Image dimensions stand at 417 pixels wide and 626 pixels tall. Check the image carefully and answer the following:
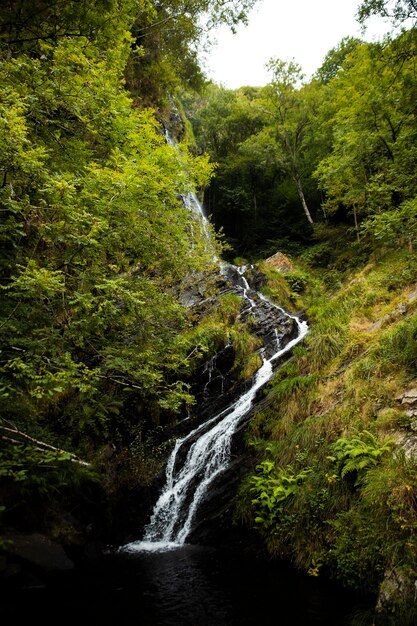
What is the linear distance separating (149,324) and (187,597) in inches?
159

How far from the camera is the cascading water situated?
7254mm

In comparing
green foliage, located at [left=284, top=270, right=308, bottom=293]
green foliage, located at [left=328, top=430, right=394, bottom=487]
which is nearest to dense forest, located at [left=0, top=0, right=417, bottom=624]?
green foliage, located at [left=328, top=430, right=394, bottom=487]

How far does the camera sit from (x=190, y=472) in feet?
26.6

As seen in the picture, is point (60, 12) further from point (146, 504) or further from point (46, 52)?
point (146, 504)

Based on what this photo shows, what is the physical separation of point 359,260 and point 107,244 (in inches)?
516

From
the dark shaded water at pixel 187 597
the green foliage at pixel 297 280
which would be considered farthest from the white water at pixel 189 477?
the green foliage at pixel 297 280

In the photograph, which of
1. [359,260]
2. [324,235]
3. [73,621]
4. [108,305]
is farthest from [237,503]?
[324,235]

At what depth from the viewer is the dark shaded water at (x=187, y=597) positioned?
4273 mm

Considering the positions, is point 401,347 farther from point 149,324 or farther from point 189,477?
point 189,477

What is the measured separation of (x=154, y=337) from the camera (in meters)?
6.08

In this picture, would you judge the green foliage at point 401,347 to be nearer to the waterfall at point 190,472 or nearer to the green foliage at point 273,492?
the green foliage at point 273,492

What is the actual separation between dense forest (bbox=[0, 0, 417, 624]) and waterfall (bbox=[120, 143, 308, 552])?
0.55 m

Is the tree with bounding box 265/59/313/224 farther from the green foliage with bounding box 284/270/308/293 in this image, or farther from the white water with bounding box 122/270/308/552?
the white water with bounding box 122/270/308/552

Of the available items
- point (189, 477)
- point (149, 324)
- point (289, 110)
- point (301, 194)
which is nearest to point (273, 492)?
point (189, 477)
